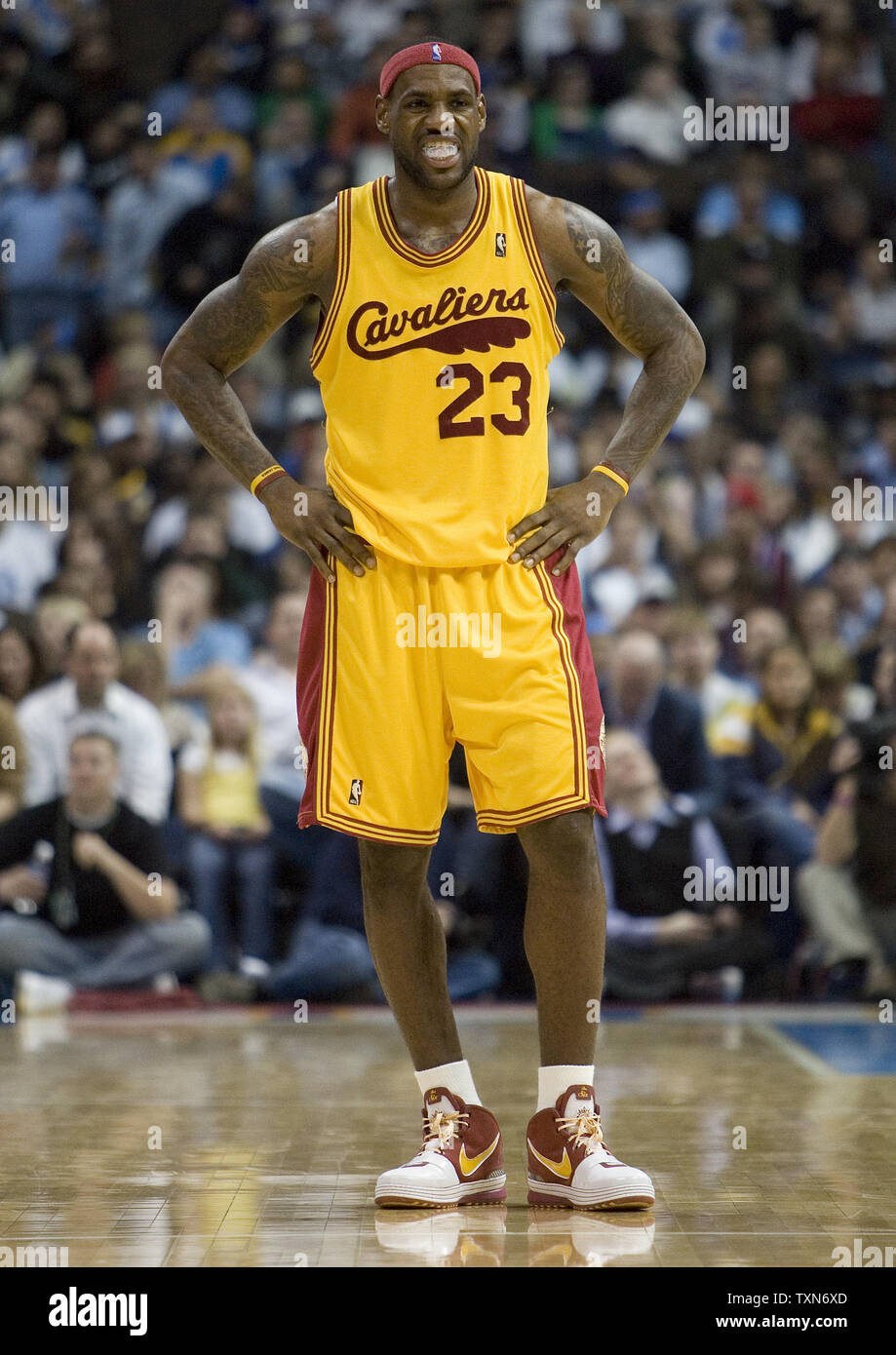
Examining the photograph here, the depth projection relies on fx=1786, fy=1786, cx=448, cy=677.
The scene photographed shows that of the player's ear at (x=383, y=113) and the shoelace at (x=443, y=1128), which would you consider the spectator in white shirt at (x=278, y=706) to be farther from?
the player's ear at (x=383, y=113)

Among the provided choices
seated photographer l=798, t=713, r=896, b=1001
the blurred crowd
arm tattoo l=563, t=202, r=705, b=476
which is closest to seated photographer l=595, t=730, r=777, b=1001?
the blurred crowd

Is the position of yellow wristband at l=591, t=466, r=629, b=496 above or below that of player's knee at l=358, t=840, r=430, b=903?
above

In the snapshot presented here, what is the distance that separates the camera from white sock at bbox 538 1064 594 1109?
2961 mm

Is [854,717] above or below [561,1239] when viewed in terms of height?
→ above

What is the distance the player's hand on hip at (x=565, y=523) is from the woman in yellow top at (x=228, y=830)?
12.1 feet

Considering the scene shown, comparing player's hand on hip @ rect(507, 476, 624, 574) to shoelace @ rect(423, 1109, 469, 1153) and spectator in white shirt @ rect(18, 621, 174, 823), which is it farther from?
spectator in white shirt @ rect(18, 621, 174, 823)

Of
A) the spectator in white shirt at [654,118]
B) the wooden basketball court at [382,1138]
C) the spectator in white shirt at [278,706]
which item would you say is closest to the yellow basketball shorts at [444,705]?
the wooden basketball court at [382,1138]

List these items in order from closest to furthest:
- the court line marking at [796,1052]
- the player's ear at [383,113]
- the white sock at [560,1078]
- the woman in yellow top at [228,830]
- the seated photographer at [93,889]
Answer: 1. the white sock at [560,1078]
2. the player's ear at [383,113]
3. the court line marking at [796,1052]
4. the seated photographer at [93,889]
5. the woman in yellow top at [228,830]

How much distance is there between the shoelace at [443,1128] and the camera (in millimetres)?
2990

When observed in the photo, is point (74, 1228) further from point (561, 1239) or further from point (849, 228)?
point (849, 228)

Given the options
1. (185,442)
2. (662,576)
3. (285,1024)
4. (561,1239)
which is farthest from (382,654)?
(185,442)

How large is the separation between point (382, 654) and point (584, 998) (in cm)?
66

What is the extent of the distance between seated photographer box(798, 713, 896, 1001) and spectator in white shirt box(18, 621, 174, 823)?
241 centimetres

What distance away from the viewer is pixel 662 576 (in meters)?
7.48
